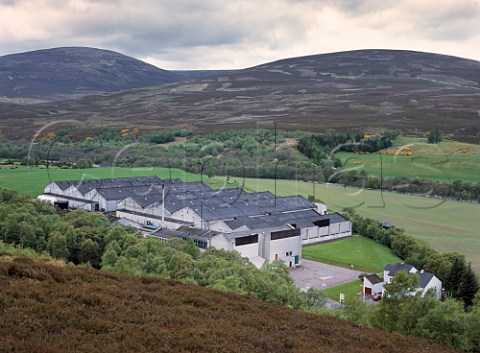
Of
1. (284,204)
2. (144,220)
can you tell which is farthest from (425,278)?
(144,220)

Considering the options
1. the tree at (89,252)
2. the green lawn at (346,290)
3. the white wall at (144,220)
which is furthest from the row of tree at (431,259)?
the tree at (89,252)

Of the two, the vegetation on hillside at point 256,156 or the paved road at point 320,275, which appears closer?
the paved road at point 320,275

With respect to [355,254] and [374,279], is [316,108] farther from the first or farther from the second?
[374,279]

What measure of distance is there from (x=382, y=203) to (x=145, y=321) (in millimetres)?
54772

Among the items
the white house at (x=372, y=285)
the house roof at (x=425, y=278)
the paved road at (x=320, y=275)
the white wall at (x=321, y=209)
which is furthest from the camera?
the white wall at (x=321, y=209)

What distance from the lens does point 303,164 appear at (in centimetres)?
8631

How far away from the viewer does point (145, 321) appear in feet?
40.4

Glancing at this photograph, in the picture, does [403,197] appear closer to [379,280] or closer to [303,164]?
[303,164]

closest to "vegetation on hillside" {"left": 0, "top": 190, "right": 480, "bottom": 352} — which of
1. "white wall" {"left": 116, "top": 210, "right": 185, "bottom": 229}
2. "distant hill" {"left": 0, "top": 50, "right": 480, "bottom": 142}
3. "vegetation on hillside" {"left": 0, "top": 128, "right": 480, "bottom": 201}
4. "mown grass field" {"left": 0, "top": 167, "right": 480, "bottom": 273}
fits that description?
"mown grass field" {"left": 0, "top": 167, "right": 480, "bottom": 273}

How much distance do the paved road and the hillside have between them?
20.7 meters

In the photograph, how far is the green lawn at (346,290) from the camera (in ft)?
112

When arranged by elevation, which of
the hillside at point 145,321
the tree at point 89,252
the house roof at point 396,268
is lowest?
the house roof at point 396,268

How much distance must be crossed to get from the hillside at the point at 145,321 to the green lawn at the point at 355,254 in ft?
86.8

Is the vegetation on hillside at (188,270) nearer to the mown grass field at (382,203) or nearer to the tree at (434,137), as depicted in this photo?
the mown grass field at (382,203)
